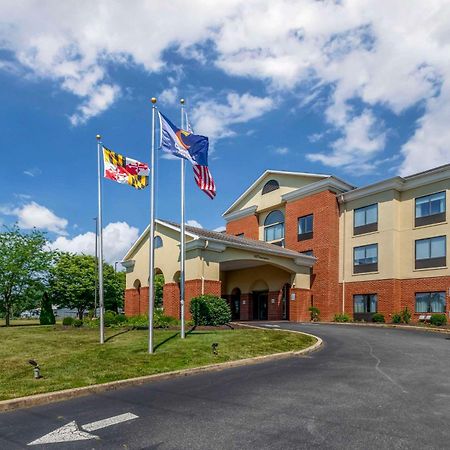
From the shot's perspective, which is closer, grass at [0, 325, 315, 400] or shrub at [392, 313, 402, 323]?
grass at [0, 325, 315, 400]

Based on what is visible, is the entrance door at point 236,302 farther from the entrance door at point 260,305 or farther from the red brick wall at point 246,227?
the red brick wall at point 246,227

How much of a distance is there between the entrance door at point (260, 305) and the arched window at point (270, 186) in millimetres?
9273

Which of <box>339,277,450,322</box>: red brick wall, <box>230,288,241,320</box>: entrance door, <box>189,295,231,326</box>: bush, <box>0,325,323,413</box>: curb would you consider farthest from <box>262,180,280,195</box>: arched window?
<box>0,325,323,413</box>: curb

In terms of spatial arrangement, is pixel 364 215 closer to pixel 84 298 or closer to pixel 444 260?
pixel 444 260

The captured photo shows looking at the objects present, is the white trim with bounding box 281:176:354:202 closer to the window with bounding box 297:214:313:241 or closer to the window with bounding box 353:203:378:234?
the window with bounding box 297:214:313:241

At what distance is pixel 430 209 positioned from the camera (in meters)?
30.4

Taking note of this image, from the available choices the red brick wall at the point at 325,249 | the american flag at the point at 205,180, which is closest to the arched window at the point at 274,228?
the red brick wall at the point at 325,249

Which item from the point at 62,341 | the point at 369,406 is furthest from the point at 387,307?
the point at 369,406

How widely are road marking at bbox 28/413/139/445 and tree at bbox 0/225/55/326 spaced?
2776 cm

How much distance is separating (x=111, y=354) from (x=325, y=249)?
2388 cm

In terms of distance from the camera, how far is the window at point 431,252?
96.4 feet

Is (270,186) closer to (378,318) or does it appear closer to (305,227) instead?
(305,227)

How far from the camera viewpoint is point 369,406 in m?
8.05

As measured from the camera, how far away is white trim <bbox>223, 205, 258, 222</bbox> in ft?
139
